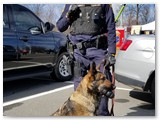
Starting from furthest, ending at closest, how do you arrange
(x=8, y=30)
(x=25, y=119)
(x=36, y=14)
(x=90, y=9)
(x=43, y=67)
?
(x=43, y=67)
(x=36, y=14)
(x=8, y=30)
(x=25, y=119)
(x=90, y=9)

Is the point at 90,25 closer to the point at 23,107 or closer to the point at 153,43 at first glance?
the point at 153,43

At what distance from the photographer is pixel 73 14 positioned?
3334 millimetres

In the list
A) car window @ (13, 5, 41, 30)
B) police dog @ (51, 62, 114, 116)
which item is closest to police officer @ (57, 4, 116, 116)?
police dog @ (51, 62, 114, 116)

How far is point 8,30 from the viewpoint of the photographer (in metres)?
4.50

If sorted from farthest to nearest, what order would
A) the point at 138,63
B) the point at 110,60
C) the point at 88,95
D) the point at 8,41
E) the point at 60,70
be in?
1. the point at 60,70
2. the point at 8,41
3. the point at 138,63
4. the point at 110,60
5. the point at 88,95

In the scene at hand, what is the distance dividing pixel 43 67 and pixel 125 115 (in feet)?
6.44

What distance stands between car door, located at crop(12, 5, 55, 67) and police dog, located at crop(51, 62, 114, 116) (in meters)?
1.86

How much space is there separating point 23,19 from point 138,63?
2.08 metres

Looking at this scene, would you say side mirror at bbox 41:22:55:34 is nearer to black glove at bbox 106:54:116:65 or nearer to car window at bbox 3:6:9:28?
car window at bbox 3:6:9:28

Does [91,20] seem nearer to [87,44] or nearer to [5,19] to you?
[87,44]

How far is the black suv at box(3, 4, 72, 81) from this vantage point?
4484 millimetres

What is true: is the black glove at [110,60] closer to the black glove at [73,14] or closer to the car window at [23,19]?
the black glove at [73,14]

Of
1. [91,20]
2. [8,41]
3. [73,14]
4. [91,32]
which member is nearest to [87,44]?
[91,32]

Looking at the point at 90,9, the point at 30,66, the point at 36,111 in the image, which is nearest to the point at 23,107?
the point at 36,111
